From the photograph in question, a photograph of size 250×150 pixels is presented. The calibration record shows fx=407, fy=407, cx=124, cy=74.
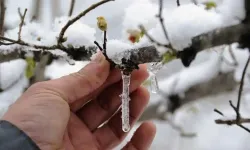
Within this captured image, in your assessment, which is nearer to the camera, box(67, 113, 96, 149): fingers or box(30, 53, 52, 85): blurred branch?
box(67, 113, 96, 149): fingers

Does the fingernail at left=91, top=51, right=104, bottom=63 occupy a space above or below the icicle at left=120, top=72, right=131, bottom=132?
above

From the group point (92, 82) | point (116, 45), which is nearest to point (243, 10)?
point (116, 45)

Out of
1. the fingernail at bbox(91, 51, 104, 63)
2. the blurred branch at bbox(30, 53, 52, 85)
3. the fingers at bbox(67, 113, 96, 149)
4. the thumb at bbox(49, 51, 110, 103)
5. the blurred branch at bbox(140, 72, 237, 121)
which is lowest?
the blurred branch at bbox(140, 72, 237, 121)

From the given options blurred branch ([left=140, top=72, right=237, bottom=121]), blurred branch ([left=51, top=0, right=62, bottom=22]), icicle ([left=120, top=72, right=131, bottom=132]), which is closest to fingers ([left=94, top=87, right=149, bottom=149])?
icicle ([left=120, top=72, right=131, bottom=132])

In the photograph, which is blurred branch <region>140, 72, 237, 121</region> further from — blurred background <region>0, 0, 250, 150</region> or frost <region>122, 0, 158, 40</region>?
frost <region>122, 0, 158, 40</region>

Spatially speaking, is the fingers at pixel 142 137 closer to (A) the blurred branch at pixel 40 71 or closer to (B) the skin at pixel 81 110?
(B) the skin at pixel 81 110

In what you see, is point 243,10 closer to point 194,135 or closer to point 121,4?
point 121,4
